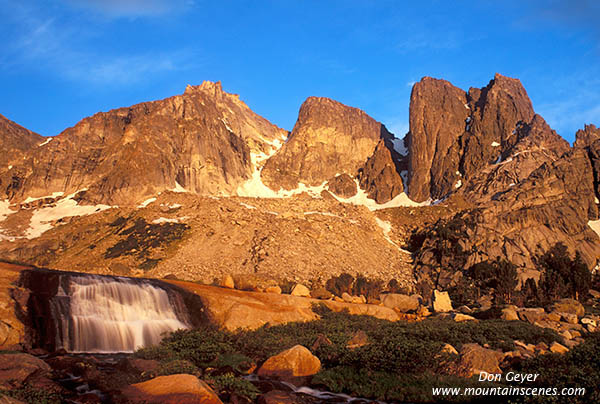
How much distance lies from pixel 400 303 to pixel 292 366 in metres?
25.7

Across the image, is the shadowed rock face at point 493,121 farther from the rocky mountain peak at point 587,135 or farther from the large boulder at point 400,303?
the large boulder at point 400,303

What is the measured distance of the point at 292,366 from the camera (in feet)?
57.9

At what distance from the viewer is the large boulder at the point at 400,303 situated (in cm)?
4084

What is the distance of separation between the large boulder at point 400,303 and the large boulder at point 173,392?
100ft

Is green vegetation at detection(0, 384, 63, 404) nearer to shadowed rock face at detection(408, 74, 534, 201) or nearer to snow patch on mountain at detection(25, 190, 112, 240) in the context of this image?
snow patch on mountain at detection(25, 190, 112, 240)

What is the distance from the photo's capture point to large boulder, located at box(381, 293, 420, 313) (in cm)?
4084

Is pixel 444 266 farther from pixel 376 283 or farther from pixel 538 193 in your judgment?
pixel 538 193

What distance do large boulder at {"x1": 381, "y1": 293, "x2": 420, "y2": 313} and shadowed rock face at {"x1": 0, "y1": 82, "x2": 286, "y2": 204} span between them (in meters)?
67.3

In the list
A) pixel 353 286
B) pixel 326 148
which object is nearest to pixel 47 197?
pixel 326 148

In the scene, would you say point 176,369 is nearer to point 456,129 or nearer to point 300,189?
point 300,189

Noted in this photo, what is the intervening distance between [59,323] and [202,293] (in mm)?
9697

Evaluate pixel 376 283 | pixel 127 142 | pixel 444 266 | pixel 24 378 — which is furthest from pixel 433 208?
pixel 24 378

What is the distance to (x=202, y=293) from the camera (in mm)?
30297

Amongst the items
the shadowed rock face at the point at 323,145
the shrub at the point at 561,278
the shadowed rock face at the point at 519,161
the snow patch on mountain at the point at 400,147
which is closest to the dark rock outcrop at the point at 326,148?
the shadowed rock face at the point at 323,145
